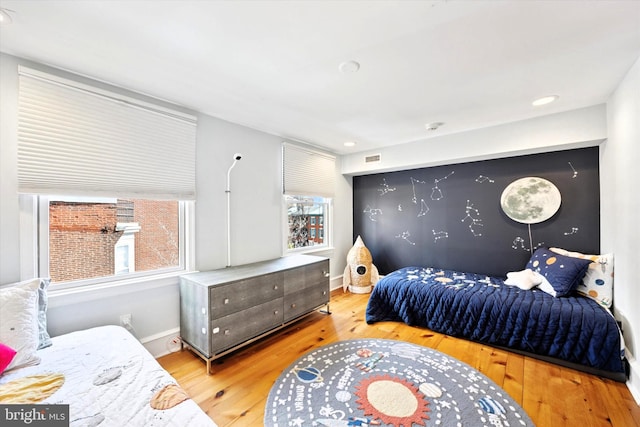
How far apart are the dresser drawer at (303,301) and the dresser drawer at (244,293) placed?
0.19 metres

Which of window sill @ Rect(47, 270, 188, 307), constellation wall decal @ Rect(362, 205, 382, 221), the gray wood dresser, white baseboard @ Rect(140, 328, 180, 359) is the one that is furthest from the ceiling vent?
white baseboard @ Rect(140, 328, 180, 359)

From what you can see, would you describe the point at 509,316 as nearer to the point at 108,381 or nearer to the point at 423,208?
the point at 423,208

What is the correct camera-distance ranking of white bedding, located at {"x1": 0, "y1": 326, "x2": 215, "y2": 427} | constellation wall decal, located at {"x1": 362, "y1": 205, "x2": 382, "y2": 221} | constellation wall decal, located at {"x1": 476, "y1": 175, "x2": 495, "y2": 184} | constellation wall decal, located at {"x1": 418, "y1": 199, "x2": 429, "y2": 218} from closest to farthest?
white bedding, located at {"x1": 0, "y1": 326, "x2": 215, "y2": 427}, constellation wall decal, located at {"x1": 476, "y1": 175, "x2": 495, "y2": 184}, constellation wall decal, located at {"x1": 418, "y1": 199, "x2": 429, "y2": 218}, constellation wall decal, located at {"x1": 362, "y1": 205, "x2": 382, "y2": 221}

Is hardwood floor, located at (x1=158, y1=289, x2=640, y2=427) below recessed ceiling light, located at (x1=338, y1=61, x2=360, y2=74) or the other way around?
below

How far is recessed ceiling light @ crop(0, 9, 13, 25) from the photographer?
1.27 metres

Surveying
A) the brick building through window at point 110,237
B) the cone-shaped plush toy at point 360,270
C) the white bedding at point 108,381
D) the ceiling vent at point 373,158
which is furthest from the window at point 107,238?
the ceiling vent at point 373,158

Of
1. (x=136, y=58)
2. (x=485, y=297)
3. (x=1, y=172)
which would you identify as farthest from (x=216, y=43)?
(x=485, y=297)

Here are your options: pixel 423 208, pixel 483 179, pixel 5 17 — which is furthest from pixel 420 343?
pixel 5 17

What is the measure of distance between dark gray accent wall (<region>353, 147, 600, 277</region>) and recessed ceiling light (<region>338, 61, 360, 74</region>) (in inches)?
96.4

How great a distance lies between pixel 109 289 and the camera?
1.99m

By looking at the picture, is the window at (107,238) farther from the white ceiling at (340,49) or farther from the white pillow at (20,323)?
the white ceiling at (340,49)

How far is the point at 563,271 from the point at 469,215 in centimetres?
118

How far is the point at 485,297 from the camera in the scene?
2.51 metres

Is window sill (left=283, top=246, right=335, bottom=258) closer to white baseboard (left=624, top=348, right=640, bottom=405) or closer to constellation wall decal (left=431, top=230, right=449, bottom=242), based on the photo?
constellation wall decal (left=431, top=230, right=449, bottom=242)
